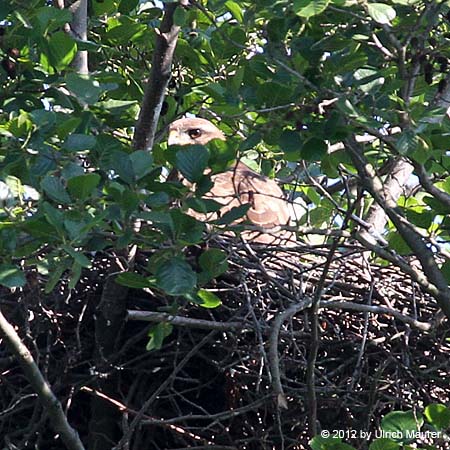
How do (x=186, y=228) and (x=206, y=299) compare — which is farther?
(x=206, y=299)

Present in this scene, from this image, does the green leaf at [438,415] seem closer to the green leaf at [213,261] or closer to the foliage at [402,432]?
the foliage at [402,432]

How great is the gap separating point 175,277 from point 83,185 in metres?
0.41

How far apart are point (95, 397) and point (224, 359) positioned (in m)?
0.67

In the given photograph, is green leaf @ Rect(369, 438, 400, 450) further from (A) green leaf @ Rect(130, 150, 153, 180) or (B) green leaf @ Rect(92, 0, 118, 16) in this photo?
(B) green leaf @ Rect(92, 0, 118, 16)

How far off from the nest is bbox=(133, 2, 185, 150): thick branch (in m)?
0.60

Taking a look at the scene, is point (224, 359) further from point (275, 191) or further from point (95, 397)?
point (275, 191)

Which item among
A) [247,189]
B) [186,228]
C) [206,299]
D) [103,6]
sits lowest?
[247,189]

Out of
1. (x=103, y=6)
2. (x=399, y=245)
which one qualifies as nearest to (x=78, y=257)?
(x=399, y=245)

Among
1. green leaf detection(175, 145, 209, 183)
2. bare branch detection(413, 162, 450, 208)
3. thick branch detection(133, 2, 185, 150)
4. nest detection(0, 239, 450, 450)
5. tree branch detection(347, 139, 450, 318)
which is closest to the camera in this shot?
green leaf detection(175, 145, 209, 183)

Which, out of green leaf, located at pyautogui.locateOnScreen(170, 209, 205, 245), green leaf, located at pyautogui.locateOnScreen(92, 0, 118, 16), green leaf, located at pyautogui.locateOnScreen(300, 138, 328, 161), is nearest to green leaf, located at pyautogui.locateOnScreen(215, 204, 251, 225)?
green leaf, located at pyautogui.locateOnScreen(170, 209, 205, 245)

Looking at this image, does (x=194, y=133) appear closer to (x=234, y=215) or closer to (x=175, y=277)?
(x=234, y=215)

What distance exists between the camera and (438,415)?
129 inches

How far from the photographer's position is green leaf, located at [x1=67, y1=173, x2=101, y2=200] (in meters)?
3.03

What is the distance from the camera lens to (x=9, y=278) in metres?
3.06
